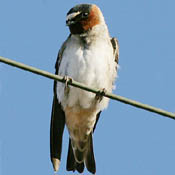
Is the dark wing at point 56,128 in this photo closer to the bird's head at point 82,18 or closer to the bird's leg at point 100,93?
the bird's head at point 82,18

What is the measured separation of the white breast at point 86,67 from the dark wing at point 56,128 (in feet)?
0.88

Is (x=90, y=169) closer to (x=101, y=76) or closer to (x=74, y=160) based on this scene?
(x=74, y=160)

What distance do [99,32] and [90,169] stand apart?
152 cm

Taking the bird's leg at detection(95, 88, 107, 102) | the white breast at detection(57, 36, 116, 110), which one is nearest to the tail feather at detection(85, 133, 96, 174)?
the white breast at detection(57, 36, 116, 110)

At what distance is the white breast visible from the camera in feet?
17.2

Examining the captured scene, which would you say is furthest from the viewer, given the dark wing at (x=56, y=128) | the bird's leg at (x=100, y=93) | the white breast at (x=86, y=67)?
the dark wing at (x=56, y=128)

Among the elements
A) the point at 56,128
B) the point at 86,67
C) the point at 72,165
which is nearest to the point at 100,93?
the point at 86,67

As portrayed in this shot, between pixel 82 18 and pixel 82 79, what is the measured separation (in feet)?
2.61

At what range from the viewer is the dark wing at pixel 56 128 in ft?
17.8

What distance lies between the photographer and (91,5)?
599cm

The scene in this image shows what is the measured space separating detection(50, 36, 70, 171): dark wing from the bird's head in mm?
223

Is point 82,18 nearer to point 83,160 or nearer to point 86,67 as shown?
point 86,67

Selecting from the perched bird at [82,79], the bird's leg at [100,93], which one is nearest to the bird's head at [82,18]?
the perched bird at [82,79]

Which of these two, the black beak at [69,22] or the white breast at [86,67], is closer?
the white breast at [86,67]
